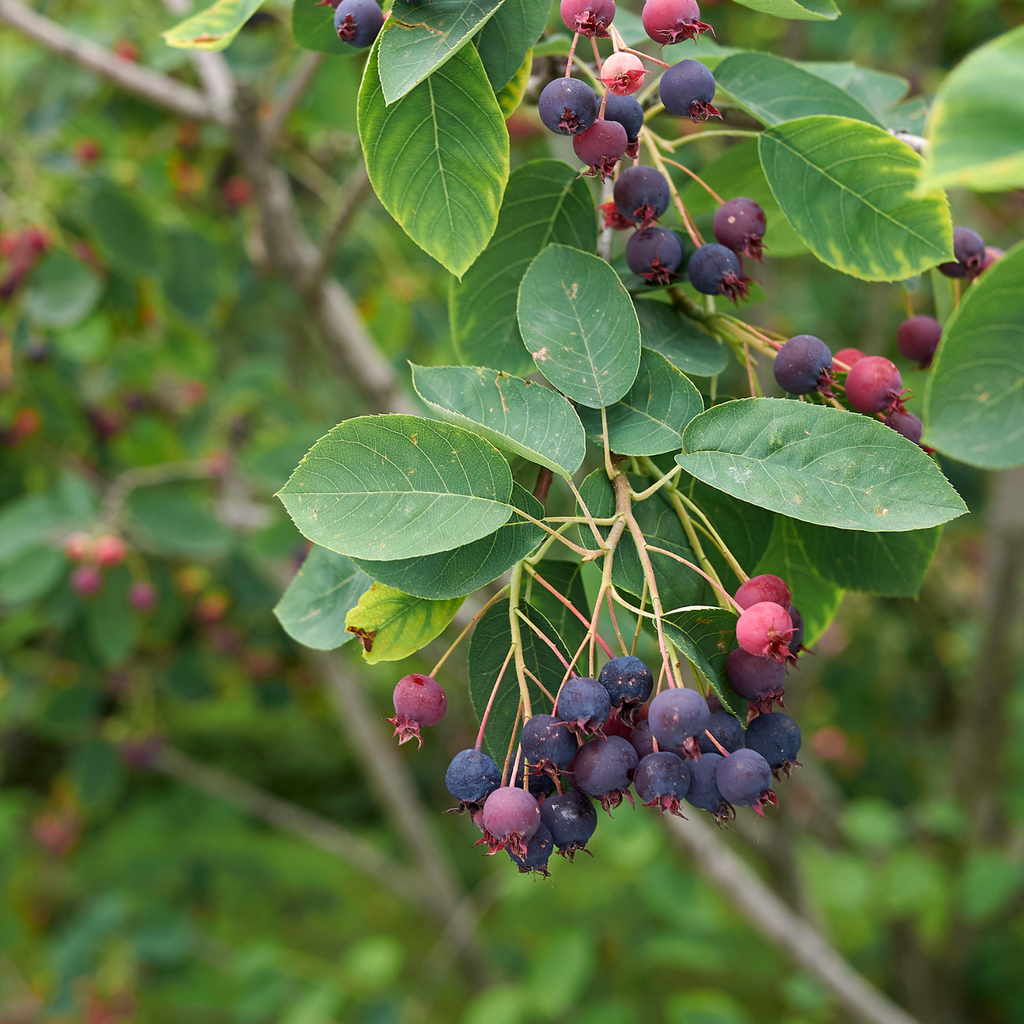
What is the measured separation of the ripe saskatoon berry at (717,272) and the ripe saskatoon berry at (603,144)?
0.37 ft

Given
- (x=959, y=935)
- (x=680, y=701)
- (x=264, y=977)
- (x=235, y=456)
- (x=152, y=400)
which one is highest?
(x=680, y=701)

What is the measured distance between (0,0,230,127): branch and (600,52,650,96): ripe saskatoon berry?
4.61ft

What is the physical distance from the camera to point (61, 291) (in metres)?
2.08

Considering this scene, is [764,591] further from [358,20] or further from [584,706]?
[358,20]

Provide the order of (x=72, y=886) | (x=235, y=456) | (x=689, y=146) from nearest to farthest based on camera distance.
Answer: (x=689, y=146) → (x=235, y=456) → (x=72, y=886)

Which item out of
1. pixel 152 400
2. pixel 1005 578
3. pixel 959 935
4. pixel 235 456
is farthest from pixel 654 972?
pixel 152 400

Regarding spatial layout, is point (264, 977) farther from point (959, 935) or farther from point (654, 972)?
point (959, 935)

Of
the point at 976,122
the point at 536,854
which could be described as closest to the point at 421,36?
the point at 976,122

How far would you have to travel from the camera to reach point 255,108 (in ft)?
5.87

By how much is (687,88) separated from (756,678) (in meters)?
0.45

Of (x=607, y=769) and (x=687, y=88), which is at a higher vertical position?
(x=687, y=88)

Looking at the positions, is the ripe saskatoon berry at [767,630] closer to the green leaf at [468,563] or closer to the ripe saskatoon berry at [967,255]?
the green leaf at [468,563]

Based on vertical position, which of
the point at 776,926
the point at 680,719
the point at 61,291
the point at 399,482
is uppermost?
the point at 399,482

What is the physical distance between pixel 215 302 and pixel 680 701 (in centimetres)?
210
